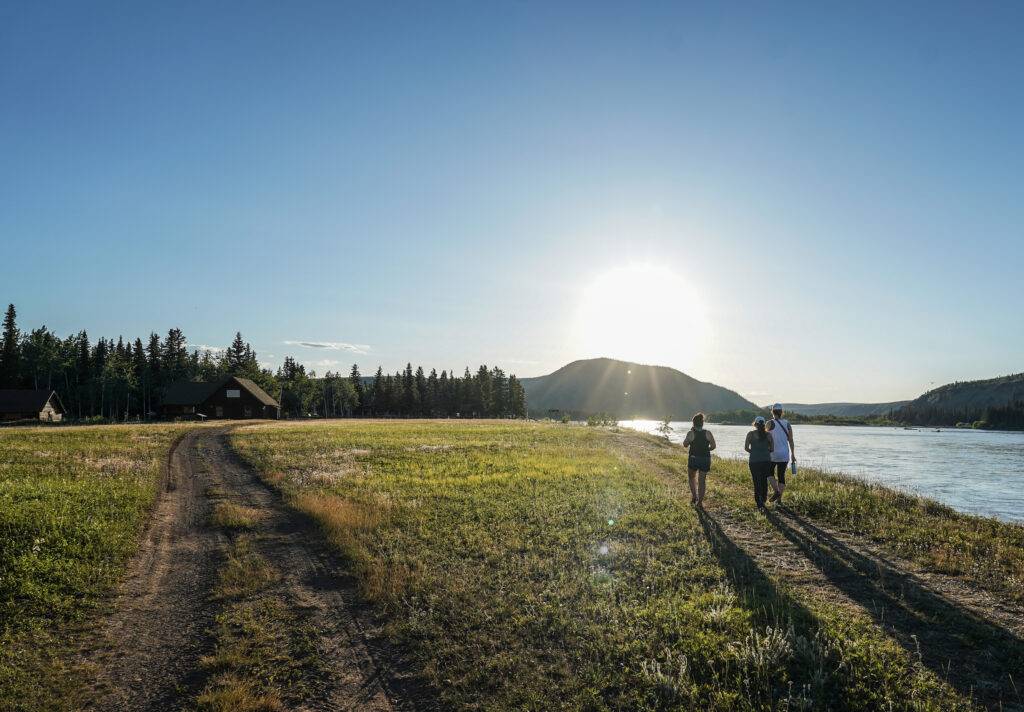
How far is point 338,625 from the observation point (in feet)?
25.9

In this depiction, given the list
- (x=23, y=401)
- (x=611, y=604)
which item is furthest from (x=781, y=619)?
(x=23, y=401)

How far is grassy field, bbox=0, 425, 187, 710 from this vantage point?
6555mm

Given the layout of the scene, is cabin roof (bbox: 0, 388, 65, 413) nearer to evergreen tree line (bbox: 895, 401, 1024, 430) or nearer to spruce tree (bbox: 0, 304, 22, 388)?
spruce tree (bbox: 0, 304, 22, 388)

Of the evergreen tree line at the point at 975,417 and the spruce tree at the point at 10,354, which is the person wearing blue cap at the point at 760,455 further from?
the evergreen tree line at the point at 975,417

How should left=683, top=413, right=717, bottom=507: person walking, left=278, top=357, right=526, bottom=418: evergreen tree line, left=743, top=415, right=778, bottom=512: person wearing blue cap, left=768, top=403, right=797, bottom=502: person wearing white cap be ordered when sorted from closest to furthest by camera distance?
left=743, top=415, right=778, bottom=512: person wearing blue cap
left=683, top=413, right=717, bottom=507: person walking
left=768, top=403, right=797, bottom=502: person wearing white cap
left=278, top=357, right=526, bottom=418: evergreen tree line

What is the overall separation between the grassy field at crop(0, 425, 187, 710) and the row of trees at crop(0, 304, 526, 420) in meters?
73.7

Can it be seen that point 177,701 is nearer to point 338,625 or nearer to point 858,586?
point 338,625

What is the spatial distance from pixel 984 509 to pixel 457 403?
11741 cm

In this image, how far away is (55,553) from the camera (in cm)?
1054

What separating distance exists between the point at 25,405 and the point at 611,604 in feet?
335

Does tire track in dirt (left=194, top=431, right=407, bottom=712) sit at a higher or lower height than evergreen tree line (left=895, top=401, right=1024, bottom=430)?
higher

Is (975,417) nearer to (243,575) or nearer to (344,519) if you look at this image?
(344,519)

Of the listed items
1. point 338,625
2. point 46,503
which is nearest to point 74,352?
point 46,503

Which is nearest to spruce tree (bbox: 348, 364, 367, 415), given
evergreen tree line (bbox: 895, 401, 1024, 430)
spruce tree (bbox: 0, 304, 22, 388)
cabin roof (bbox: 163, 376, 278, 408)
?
cabin roof (bbox: 163, 376, 278, 408)
